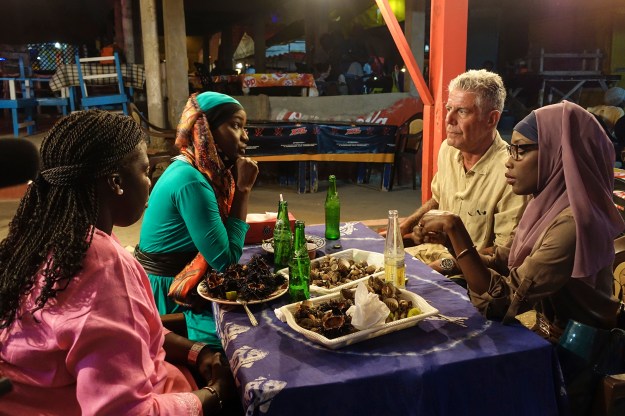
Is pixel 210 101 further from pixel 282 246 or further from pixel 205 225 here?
pixel 282 246

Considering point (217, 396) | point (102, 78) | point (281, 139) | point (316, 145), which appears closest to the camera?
point (217, 396)

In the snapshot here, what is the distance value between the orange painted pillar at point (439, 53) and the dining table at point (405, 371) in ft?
10.9

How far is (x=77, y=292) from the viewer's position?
1.40m

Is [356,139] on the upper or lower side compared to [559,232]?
lower

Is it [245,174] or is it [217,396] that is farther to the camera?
[245,174]

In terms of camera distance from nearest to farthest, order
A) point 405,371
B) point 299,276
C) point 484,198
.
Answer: point 405,371 → point 299,276 → point 484,198

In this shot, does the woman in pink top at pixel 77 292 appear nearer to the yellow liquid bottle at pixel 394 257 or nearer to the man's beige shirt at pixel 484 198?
the yellow liquid bottle at pixel 394 257

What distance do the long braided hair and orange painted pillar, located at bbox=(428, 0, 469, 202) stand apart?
396 centimetres

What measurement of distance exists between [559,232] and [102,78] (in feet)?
36.8

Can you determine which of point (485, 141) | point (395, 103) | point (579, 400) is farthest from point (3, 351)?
point (395, 103)

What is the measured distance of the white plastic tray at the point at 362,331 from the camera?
180cm

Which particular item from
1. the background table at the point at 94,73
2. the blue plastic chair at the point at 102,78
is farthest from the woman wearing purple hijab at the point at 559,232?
the background table at the point at 94,73

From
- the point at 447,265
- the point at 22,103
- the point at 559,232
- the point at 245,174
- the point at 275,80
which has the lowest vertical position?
the point at 447,265

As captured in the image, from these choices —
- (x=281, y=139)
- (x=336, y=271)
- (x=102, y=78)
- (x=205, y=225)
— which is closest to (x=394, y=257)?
(x=336, y=271)
